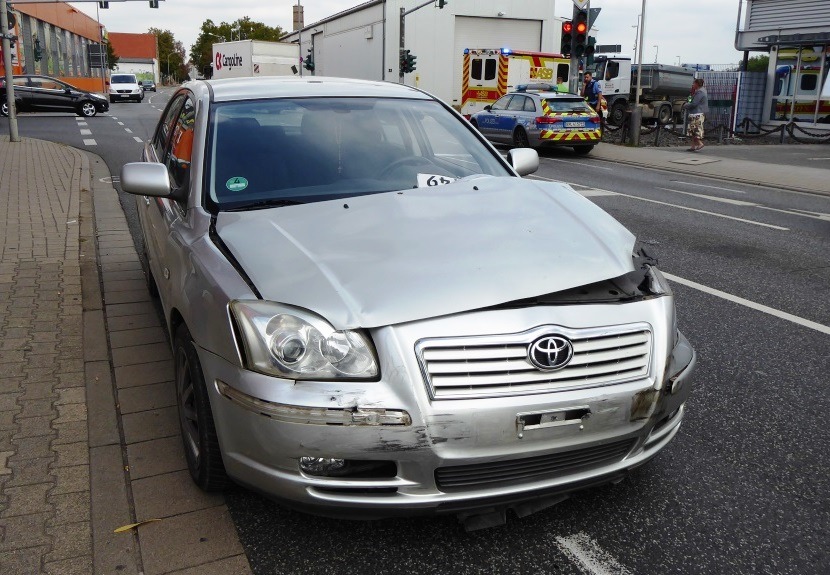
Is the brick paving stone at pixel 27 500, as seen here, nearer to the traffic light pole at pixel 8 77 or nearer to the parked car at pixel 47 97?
the traffic light pole at pixel 8 77

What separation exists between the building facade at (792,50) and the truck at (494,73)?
7222 mm

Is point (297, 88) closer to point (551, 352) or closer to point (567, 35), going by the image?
point (551, 352)

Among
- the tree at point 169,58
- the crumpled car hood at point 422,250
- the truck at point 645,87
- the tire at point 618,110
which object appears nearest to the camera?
the crumpled car hood at point 422,250

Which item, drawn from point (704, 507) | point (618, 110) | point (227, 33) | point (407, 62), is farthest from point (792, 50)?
point (227, 33)

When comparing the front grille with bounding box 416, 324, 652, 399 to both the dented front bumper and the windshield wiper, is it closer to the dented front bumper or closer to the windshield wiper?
the dented front bumper

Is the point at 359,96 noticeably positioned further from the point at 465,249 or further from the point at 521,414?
the point at 521,414

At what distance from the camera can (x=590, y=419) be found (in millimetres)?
2648

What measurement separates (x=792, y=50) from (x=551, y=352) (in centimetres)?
2866

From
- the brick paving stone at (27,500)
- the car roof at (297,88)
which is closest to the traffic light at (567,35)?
the car roof at (297,88)

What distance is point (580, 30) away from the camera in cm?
2139

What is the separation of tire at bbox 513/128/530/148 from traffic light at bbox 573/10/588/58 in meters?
2.90

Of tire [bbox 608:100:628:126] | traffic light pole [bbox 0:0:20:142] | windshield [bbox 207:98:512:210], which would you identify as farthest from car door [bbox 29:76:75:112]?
windshield [bbox 207:98:512:210]

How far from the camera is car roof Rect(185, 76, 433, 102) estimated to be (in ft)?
14.0

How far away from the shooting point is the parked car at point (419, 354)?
2521 millimetres
